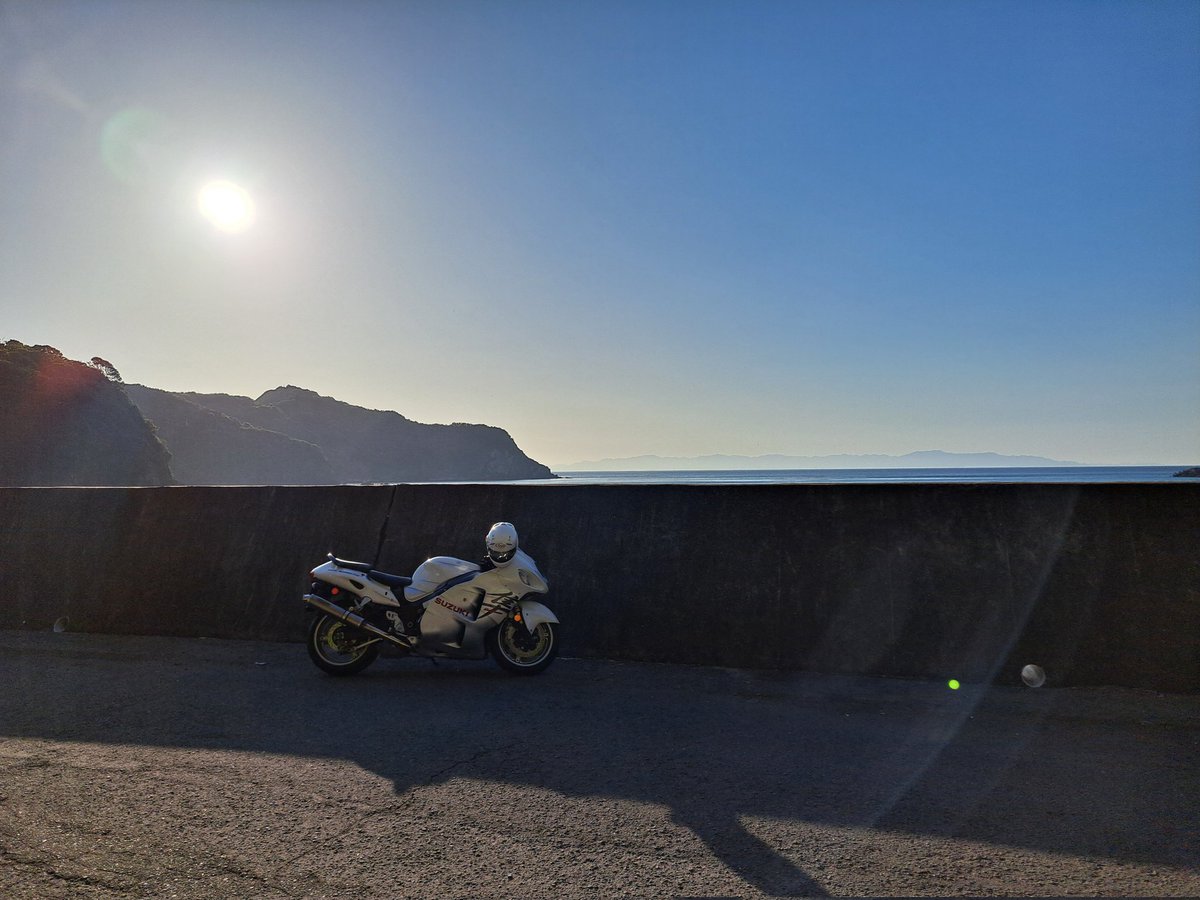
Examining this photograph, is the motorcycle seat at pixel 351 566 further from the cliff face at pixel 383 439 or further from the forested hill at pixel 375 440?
the cliff face at pixel 383 439

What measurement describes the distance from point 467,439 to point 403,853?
16700 centimetres

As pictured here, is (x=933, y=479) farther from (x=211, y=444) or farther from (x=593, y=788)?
(x=211, y=444)

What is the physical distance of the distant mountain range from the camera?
47938 mm

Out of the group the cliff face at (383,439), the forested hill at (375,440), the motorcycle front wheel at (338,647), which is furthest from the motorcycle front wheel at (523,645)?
the cliff face at (383,439)

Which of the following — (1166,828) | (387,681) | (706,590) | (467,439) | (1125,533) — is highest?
(467,439)

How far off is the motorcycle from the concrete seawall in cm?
76

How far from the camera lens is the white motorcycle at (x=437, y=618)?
21.5 ft

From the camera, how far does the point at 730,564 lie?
706 cm

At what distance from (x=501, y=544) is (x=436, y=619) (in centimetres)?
84

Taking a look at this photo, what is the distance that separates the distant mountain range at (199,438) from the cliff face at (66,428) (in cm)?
7

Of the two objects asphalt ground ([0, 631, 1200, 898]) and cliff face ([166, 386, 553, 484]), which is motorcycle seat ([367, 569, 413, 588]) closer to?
asphalt ground ([0, 631, 1200, 898])

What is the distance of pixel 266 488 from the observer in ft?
28.6

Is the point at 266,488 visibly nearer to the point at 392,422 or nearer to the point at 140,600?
the point at 140,600

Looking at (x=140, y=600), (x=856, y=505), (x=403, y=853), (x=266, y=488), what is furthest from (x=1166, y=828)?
(x=140, y=600)
